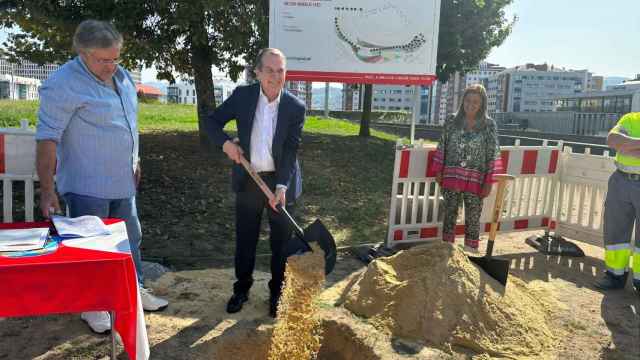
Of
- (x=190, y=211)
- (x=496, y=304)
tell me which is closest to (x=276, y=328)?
(x=496, y=304)

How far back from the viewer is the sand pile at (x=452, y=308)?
3277 millimetres

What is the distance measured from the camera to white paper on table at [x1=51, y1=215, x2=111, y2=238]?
2.26m

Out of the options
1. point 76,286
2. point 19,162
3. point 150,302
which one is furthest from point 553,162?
point 19,162

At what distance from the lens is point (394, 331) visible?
3.34 metres

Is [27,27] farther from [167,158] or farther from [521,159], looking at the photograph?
[521,159]

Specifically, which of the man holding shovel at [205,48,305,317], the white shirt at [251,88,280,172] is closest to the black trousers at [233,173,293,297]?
the man holding shovel at [205,48,305,317]

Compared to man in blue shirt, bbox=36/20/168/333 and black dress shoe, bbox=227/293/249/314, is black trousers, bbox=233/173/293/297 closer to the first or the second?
black dress shoe, bbox=227/293/249/314

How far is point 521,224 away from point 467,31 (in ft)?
39.0

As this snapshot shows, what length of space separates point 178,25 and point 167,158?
225cm

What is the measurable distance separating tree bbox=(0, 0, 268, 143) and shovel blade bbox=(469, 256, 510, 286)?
17.8ft

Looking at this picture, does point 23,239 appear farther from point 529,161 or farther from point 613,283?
A: point 529,161

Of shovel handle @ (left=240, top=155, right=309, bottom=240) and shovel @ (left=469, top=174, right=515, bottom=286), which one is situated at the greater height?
shovel handle @ (left=240, top=155, right=309, bottom=240)

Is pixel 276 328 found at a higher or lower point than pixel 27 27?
lower

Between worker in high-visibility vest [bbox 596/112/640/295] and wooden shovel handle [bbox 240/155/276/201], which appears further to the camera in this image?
worker in high-visibility vest [bbox 596/112/640/295]
